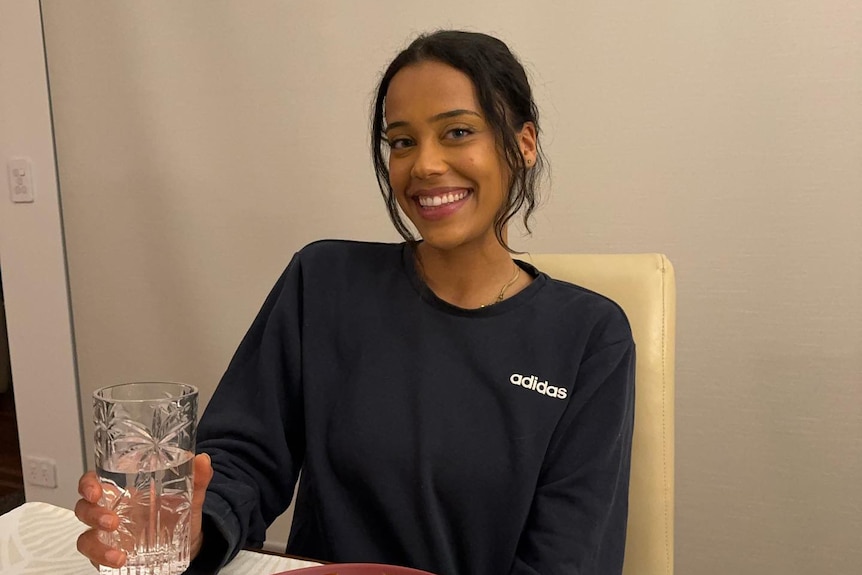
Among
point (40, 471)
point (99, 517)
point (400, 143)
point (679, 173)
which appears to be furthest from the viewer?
point (40, 471)

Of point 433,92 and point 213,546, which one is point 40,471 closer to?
point 213,546

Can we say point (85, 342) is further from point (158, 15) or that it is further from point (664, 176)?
point (664, 176)

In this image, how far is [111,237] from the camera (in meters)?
2.02

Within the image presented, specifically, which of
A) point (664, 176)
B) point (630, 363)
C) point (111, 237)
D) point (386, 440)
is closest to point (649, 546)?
point (630, 363)

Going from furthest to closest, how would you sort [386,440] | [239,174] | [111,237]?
[111,237]
[239,174]
[386,440]

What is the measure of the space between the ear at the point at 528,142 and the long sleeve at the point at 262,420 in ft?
1.19

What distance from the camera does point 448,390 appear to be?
912mm

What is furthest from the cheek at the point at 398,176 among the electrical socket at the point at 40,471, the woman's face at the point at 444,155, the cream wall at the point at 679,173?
the electrical socket at the point at 40,471

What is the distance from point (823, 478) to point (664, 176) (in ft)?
2.23

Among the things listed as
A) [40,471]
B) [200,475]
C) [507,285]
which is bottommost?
[40,471]

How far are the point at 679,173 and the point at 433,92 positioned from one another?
2.36ft

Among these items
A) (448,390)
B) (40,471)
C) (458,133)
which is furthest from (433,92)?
(40,471)

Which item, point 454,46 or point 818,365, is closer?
point 454,46

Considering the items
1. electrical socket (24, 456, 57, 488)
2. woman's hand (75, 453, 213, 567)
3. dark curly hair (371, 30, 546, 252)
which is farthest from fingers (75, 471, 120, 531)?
electrical socket (24, 456, 57, 488)
